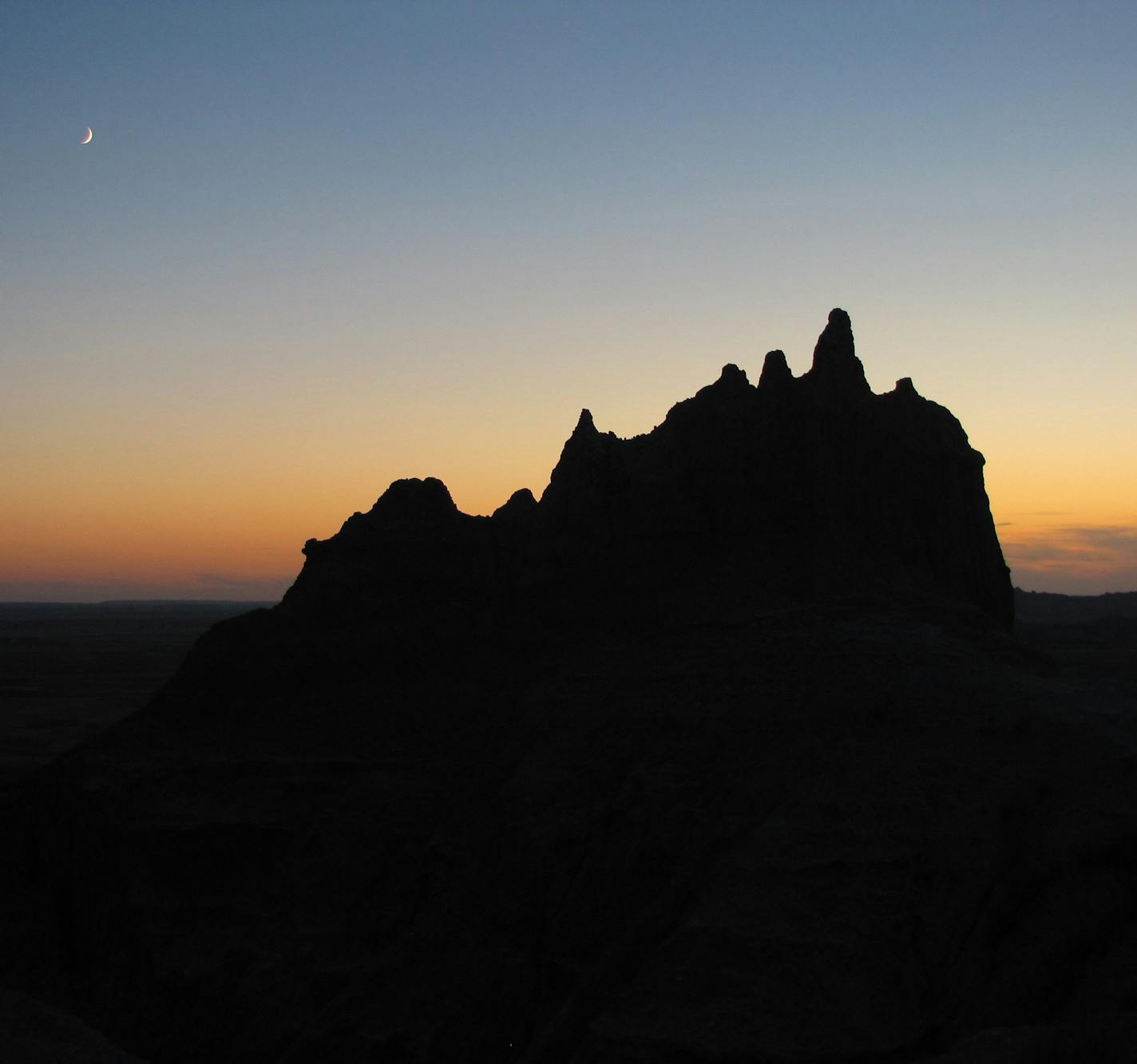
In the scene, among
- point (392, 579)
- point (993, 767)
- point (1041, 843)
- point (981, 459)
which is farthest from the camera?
point (981, 459)

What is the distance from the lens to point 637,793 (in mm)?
15484

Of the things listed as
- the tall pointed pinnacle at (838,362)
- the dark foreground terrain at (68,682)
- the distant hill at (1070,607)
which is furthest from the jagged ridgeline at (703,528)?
the distant hill at (1070,607)

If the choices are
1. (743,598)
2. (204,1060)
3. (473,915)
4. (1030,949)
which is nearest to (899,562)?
(743,598)

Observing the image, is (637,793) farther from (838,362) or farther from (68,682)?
(68,682)

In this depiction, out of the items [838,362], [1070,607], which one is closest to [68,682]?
[838,362]

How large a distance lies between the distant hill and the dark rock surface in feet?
367

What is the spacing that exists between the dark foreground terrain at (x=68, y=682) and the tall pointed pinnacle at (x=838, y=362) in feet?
60.2

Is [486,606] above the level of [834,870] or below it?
above

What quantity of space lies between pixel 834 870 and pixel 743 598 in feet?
19.1

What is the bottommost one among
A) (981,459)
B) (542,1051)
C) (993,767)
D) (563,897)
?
(542,1051)

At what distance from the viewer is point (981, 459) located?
72.8ft

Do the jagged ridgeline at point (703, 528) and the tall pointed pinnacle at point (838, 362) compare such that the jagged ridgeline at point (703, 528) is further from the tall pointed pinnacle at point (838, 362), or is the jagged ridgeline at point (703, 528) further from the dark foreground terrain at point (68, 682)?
the dark foreground terrain at point (68, 682)

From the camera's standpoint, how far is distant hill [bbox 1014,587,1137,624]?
130 metres

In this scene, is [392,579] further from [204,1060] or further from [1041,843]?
[1041,843]
